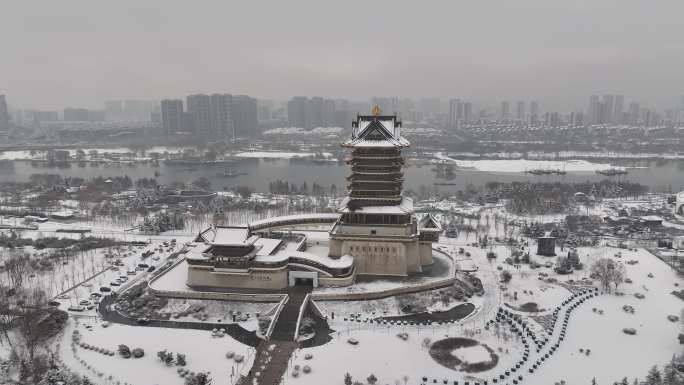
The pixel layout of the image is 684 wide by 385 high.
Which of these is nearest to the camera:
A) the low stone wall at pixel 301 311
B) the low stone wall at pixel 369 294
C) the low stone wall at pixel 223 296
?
the low stone wall at pixel 301 311

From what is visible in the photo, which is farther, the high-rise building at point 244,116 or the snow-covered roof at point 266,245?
the high-rise building at point 244,116

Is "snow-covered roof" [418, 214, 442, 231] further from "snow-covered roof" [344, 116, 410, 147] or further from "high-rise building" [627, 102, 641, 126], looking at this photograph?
"high-rise building" [627, 102, 641, 126]

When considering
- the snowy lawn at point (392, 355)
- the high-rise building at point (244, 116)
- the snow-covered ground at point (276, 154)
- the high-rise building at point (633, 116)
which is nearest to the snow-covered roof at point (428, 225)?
the snowy lawn at point (392, 355)

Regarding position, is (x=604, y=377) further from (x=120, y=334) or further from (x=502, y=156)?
(x=502, y=156)

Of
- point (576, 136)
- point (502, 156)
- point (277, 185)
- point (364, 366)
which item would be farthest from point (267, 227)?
point (576, 136)

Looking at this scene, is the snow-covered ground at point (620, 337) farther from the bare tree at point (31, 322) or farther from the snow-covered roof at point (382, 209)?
the bare tree at point (31, 322)

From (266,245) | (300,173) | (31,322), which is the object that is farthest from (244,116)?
(31,322)

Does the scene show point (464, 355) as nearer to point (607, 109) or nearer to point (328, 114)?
point (328, 114)
